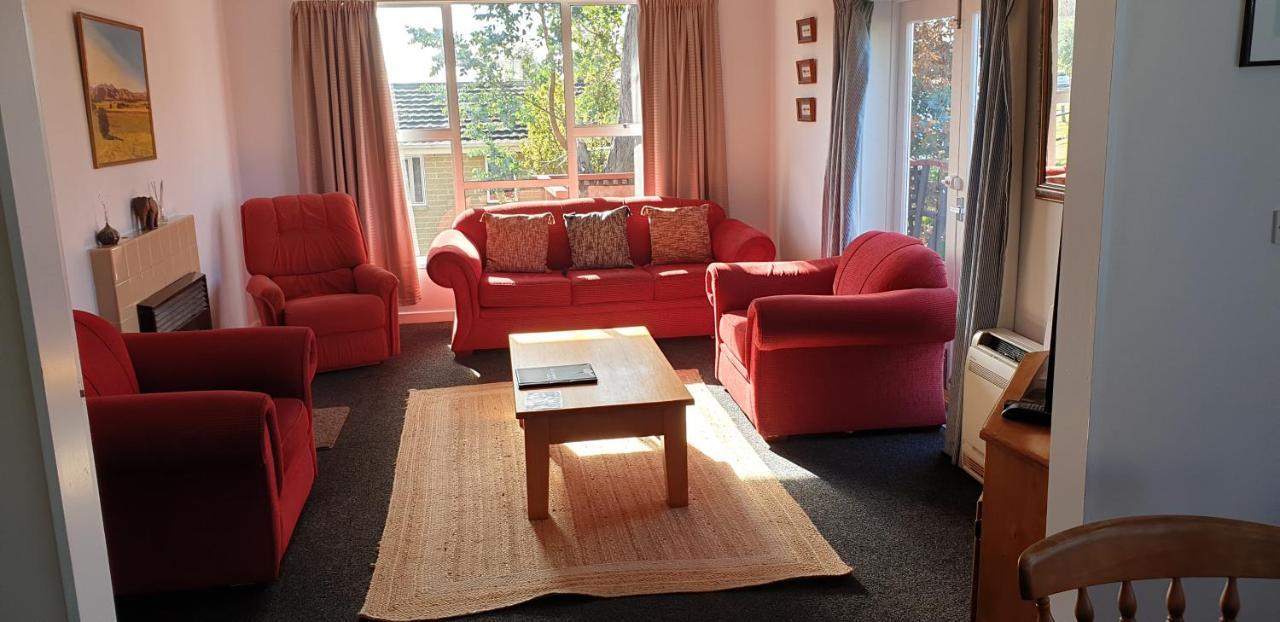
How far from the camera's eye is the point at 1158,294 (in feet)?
6.66

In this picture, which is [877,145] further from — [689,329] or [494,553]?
[494,553]

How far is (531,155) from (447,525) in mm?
3781

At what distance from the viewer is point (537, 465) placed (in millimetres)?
3557

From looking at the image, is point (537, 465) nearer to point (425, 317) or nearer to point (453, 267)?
point (453, 267)

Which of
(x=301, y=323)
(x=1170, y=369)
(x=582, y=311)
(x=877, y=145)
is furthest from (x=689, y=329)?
(x=1170, y=369)

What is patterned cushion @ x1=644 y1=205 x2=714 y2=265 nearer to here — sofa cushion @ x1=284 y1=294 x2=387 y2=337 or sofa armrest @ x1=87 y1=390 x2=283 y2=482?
sofa cushion @ x1=284 y1=294 x2=387 y2=337

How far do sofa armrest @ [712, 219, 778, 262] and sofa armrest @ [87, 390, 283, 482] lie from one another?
3452 mm

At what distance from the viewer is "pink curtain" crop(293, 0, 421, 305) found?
20.6 ft

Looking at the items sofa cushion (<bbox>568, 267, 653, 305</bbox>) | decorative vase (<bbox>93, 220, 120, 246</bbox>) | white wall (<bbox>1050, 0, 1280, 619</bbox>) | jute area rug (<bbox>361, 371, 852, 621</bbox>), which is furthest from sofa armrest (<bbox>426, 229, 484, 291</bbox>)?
white wall (<bbox>1050, 0, 1280, 619</bbox>)

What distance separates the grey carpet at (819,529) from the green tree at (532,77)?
247cm

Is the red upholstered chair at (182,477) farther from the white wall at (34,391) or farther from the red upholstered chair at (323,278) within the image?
the red upholstered chair at (323,278)

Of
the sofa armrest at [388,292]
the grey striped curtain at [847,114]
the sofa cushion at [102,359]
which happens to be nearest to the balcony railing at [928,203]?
the grey striped curtain at [847,114]

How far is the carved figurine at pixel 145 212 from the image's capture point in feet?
15.3

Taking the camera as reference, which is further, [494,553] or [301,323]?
[301,323]
